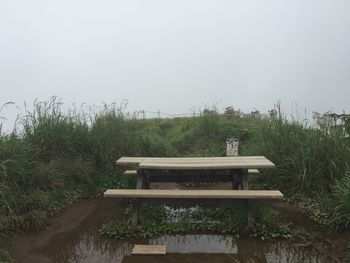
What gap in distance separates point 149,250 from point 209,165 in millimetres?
1361

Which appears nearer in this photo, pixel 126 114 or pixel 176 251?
pixel 176 251

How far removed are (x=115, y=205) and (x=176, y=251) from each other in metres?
2.04

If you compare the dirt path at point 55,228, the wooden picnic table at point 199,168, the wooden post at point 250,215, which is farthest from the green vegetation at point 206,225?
the dirt path at point 55,228

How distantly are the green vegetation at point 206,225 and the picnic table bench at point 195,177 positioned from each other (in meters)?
0.16

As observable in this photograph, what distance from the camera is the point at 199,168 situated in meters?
5.35

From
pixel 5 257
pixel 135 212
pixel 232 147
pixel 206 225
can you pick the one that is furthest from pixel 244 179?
pixel 5 257

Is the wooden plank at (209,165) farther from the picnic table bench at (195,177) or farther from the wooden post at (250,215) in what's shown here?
the wooden post at (250,215)

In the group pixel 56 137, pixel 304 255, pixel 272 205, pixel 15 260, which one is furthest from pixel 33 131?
pixel 304 255

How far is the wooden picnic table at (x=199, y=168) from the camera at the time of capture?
5.35 meters

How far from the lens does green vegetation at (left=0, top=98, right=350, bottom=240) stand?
5.60 m

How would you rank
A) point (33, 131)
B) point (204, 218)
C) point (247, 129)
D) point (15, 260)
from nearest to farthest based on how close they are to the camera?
point (15, 260)
point (204, 218)
point (33, 131)
point (247, 129)

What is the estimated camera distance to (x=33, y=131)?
278 inches

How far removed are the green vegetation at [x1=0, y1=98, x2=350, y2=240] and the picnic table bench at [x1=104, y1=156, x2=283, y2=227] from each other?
982 mm

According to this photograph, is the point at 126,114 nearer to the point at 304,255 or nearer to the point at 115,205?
the point at 115,205
